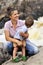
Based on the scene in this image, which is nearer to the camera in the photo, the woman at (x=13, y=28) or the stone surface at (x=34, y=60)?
the stone surface at (x=34, y=60)

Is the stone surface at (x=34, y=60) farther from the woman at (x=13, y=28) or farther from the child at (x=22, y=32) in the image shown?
the child at (x=22, y=32)

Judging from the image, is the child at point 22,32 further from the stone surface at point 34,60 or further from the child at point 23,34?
the stone surface at point 34,60

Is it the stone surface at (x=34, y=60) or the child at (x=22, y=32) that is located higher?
the child at (x=22, y=32)

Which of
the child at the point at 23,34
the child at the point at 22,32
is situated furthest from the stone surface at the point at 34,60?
the child at the point at 22,32

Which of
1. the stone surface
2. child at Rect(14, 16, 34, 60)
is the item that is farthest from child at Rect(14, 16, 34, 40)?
the stone surface

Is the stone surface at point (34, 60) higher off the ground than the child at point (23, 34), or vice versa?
the child at point (23, 34)

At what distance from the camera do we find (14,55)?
5.14 metres

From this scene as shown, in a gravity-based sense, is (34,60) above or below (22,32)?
below

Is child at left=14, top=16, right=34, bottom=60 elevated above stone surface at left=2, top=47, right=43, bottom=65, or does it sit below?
above

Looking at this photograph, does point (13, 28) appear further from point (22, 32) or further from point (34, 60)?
point (34, 60)

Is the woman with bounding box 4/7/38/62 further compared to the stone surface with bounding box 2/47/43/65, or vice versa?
the woman with bounding box 4/7/38/62

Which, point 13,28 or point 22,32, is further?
point 13,28

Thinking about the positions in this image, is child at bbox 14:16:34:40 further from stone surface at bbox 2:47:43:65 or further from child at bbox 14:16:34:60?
stone surface at bbox 2:47:43:65

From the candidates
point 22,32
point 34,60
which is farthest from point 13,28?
point 34,60
